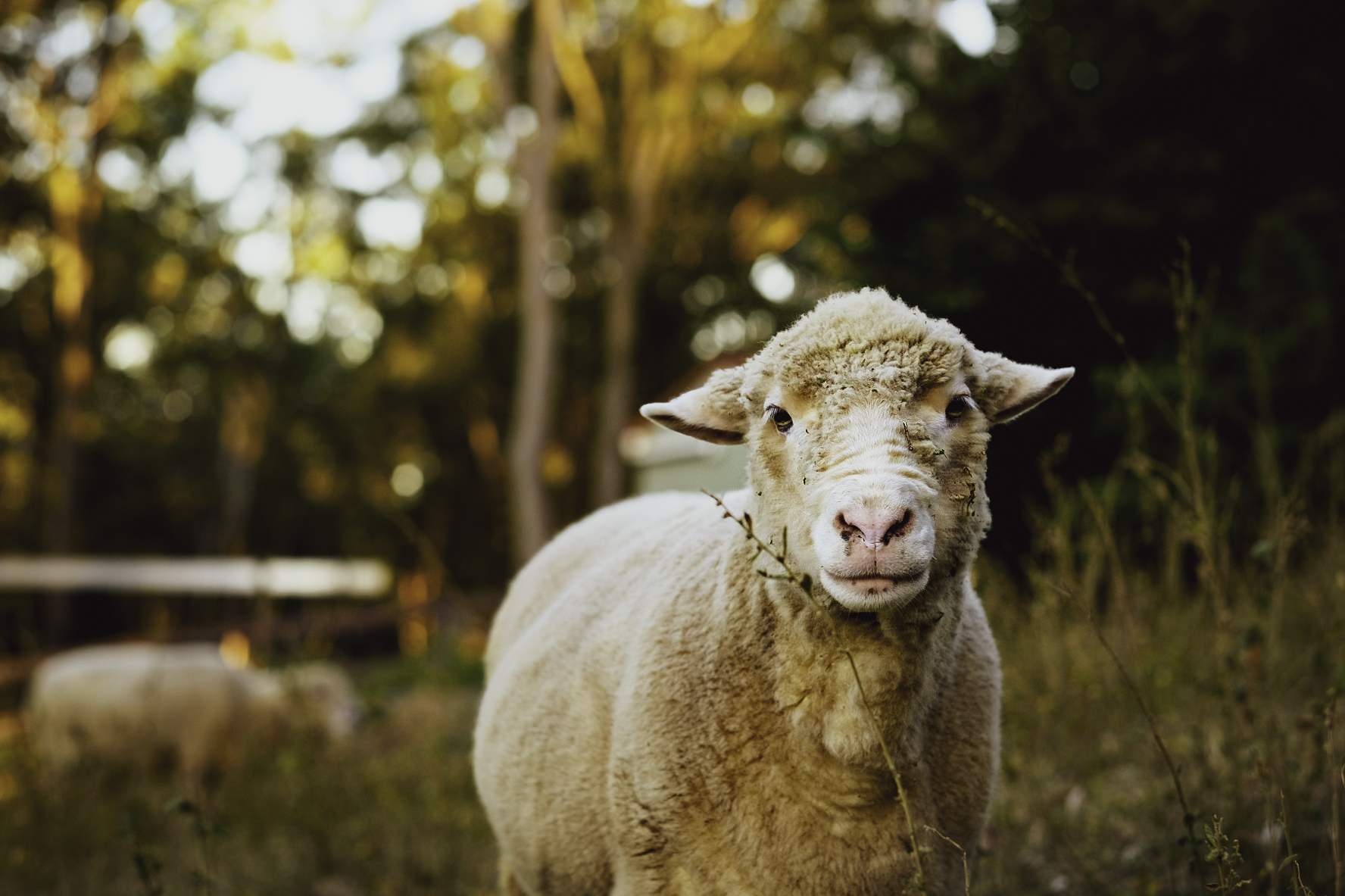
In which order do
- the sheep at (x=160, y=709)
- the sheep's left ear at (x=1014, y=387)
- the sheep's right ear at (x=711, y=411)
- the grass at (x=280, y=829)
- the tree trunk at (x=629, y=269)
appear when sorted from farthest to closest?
the tree trunk at (x=629, y=269), the sheep at (x=160, y=709), the grass at (x=280, y=829), the sheep's right ear at (x=711, y=411), the sheep's left ear at (x=1014, y=387)

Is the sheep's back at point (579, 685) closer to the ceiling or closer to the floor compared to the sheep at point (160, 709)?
closer to the ceiling

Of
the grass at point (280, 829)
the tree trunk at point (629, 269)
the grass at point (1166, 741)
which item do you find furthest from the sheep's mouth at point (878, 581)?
the tree trunk at point (629, 269)

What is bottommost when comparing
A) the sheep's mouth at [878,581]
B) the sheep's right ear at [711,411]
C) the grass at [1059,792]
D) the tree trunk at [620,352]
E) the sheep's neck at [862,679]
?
the grass at [1059,792]

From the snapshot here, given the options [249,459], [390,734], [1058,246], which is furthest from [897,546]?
[249,459]

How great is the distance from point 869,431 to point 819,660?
55cm

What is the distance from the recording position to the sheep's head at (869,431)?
1.98 metres

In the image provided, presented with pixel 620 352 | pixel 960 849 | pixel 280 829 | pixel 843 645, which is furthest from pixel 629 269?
pixel 960 849

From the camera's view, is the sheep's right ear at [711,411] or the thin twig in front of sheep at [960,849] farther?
the sheep's right ear at [711,411]

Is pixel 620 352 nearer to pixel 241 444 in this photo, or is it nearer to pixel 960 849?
pixel 960 849

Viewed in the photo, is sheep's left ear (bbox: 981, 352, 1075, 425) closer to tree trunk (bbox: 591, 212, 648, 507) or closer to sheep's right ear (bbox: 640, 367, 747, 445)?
sheep's right ear (bbox: 640, 367, 747, 445)

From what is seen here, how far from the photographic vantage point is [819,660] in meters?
2.29

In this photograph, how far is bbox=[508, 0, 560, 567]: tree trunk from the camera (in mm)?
14055

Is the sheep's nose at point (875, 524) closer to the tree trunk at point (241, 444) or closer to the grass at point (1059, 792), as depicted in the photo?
the grass at point (1059, 792)

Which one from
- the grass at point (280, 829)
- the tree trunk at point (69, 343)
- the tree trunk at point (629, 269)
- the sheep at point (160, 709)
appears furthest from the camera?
the tree trunk at point (629, 269)
